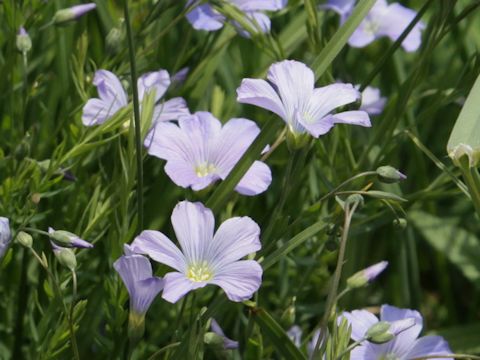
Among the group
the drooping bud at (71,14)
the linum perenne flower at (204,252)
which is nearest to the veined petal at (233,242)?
the linum perenne flower at (204,252)

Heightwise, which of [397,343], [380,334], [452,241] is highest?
[380,334]

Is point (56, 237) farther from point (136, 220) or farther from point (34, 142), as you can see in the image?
point (34, 142)

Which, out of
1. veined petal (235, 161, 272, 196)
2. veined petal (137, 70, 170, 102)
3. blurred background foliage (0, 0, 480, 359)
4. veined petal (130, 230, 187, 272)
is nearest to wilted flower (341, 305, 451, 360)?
blurred background foliage (0, 0, 480, 359)

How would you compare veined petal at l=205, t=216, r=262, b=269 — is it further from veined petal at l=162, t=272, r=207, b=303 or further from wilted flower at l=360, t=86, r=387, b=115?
wilted flower at l=360, t=86, r=387, b=115

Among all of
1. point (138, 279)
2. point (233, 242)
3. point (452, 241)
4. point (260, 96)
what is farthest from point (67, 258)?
point (452, 241)

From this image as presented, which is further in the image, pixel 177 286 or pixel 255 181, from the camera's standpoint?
pixel 255 181

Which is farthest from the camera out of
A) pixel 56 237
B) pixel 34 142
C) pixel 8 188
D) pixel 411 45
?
pixel 411 45

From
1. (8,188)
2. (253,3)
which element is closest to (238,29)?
(253,3)

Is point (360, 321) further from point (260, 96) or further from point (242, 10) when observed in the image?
point (242, 10)
